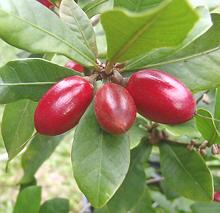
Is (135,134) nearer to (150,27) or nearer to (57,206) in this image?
(57,206)

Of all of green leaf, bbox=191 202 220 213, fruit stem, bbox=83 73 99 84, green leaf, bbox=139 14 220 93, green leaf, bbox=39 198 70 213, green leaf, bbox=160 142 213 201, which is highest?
fruit stem, bbox=83 73 99 84

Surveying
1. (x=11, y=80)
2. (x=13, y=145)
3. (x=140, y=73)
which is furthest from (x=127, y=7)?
(x=13, y=145)

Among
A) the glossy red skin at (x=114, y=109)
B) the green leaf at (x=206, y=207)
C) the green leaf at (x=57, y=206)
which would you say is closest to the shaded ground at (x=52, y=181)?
the green leaf at (x=57, y=206)

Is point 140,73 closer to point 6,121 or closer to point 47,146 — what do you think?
point 6,121

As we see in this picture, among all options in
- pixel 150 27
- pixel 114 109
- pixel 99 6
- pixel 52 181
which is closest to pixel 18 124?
pixel 99 6

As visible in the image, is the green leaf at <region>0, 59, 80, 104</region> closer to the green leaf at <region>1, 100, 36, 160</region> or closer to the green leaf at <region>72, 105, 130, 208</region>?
the green leaf at <region>72, 105, 130, 208</region>

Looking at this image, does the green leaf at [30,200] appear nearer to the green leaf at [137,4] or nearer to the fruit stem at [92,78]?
the fruit stem at [92,78]

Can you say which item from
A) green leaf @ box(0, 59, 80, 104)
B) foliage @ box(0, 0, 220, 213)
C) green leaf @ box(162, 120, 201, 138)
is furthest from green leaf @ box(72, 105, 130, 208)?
green leaf @ box(162, 120, 201, 138)

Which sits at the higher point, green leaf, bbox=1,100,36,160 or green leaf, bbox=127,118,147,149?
green leaf, bbox=1,100,36,160
